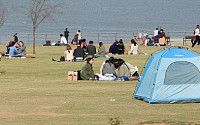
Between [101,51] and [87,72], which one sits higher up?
[101,51]

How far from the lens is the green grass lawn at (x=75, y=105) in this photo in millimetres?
14641

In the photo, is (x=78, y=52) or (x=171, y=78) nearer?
(x=171, y=78)

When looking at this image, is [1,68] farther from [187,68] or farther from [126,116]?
[126,116]

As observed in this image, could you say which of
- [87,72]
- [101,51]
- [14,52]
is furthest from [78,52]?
[87,72]

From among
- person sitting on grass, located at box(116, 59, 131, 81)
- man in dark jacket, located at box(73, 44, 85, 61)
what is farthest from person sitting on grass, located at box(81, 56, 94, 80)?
man in dark jacket, located at box(73, 44, 85, 61)

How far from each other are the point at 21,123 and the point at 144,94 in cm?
527

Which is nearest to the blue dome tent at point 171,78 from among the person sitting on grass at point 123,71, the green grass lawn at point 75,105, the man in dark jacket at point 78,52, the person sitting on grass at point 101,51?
the green grass lawn at point 75,105

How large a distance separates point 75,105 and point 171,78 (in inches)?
120

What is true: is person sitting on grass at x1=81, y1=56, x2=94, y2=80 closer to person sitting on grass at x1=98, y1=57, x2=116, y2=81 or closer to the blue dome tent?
person sitting on grass at x1=98, y1=57, x2=116, y2=81

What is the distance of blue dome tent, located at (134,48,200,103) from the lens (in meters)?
17.9

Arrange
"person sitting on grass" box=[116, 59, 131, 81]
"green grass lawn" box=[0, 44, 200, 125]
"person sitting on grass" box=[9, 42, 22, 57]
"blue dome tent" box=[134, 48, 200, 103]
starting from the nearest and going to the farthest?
1. "green grass lawn" box=[0, 44, 200, 125]
2. "blue dome tent" box=[134, 48, 200, 103]
3. "person sitting on grass" box=[116, 59, 131, 81]
4. "person sitting on grass" box=[9, 42, 22, 57]

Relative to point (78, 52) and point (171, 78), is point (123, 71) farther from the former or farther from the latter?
point (78, 52)

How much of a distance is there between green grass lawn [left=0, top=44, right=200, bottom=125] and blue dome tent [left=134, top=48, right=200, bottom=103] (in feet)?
1.37

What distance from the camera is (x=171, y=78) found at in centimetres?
1828
